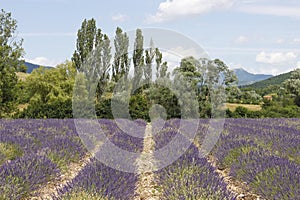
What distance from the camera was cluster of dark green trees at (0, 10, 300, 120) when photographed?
57.7ft

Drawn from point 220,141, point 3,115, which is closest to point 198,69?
point 3,115

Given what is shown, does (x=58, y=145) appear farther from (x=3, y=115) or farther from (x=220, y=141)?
(x=3, y=115)

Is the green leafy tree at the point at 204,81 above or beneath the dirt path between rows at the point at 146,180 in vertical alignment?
above

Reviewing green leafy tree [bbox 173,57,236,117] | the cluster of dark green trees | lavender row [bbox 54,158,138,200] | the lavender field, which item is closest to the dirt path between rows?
the lavender field

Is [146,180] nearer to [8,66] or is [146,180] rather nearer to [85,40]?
[8,66]

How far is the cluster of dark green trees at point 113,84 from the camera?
17.6 metres

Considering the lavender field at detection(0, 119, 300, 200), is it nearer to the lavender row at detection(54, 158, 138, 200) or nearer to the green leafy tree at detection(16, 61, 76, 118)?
the lavender row at detection(54, 158, 138, 200)

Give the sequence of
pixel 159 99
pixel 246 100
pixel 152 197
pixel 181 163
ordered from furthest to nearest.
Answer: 1. pixel 246 100
2. pixel 159 99
3. pixel 181 163
4. pixel 152 197

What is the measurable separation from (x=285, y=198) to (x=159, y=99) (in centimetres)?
1707

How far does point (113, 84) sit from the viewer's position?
21547 millimetres

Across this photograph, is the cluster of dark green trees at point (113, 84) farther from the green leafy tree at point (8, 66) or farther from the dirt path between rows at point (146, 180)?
the dirt path between rows at point (146, 180)

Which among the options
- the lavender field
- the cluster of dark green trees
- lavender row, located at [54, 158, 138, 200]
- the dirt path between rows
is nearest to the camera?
lavender row, located at [54, 158, 138, 200]

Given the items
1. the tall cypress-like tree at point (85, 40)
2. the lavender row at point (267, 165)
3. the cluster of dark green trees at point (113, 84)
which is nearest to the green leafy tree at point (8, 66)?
the cluster of dark green trees at point (113, 84)

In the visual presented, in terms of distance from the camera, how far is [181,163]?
434 cm
